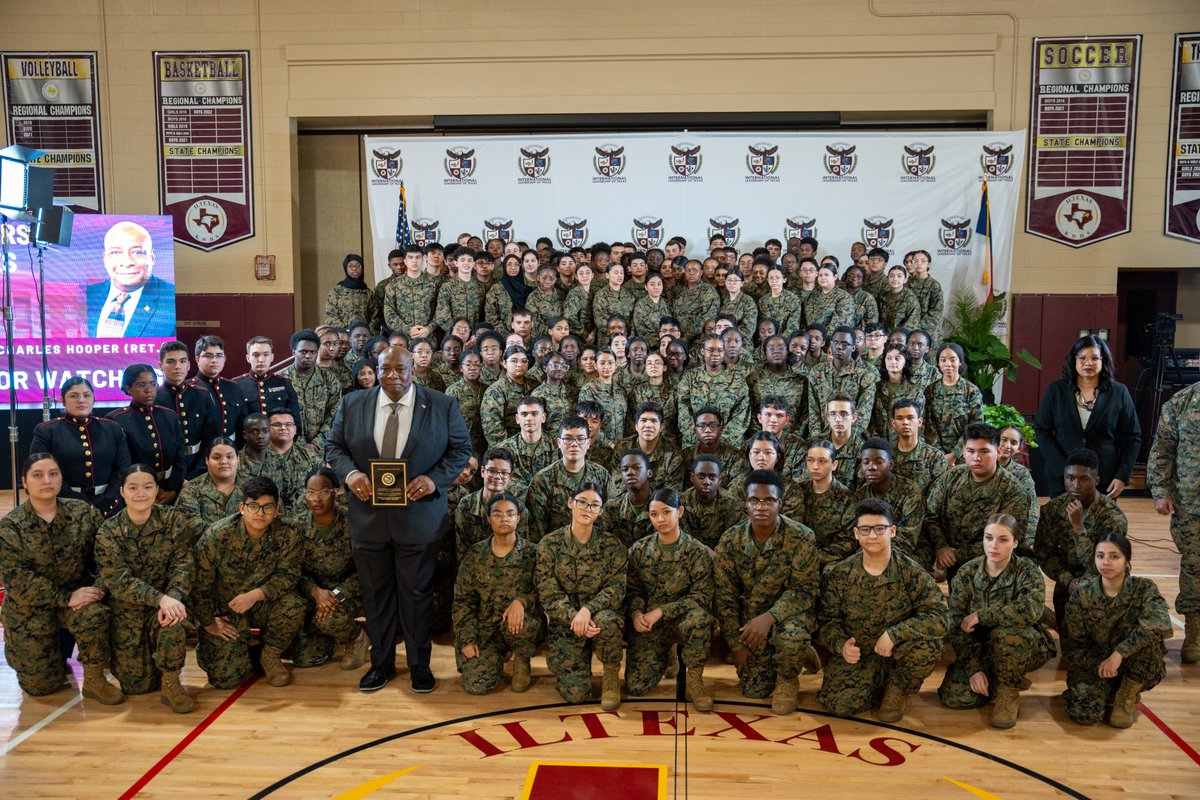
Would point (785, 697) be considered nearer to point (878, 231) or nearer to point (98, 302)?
point (878, 231)

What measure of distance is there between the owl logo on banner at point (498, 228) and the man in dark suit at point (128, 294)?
13.3ft

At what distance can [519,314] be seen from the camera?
8.90 meters

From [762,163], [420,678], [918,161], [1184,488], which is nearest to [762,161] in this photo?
[762,163]

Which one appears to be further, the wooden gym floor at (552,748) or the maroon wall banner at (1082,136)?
the maroon wall banner at (1082,136)

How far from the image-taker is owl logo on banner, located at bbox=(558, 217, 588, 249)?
12.6 metres

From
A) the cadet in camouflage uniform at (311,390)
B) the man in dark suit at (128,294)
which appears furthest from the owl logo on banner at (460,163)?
the cadet in camouflage uniform at (311,390)

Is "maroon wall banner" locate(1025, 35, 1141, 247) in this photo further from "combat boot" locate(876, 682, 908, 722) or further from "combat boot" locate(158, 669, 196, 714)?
"combat boot" locate(158, 669, 196, 714)

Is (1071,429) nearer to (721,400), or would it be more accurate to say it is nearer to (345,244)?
(721,400)

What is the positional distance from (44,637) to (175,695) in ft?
2.97

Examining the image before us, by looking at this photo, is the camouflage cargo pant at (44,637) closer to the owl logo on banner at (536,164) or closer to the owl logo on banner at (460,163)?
the owl logo on banner at (460,163)

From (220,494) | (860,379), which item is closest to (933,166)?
(860,379)

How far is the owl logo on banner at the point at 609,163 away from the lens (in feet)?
41.1

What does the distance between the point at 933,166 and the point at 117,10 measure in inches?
441

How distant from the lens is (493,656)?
5.60 m
